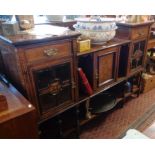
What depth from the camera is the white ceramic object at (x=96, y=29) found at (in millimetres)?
1325

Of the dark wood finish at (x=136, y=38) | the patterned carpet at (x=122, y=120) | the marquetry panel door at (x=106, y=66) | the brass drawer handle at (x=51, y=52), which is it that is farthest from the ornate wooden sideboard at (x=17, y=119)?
the dark wood finish at (x=136, y=38)

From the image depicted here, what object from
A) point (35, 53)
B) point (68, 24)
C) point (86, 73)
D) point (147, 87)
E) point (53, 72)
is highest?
point (68, 24)

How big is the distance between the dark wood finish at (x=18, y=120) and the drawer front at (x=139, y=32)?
4.08ft

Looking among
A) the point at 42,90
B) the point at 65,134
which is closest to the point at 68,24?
the point at 42,90

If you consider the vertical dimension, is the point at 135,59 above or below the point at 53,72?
below

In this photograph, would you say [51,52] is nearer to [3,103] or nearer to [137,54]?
[3,103]

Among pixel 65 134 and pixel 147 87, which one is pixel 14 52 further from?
pixel 147 87

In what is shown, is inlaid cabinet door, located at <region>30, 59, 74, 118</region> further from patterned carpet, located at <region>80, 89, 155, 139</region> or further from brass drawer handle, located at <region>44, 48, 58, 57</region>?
patterned carpet, located at <region>80, 89, 155, 139</region>

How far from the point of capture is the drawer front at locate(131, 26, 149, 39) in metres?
1.60

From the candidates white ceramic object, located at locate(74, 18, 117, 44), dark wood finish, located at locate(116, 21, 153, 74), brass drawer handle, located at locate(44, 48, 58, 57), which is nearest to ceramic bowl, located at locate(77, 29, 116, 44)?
white ceramic object, located at locate(74, 18, 117, 44)

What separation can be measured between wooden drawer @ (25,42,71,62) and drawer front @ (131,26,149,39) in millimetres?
823
